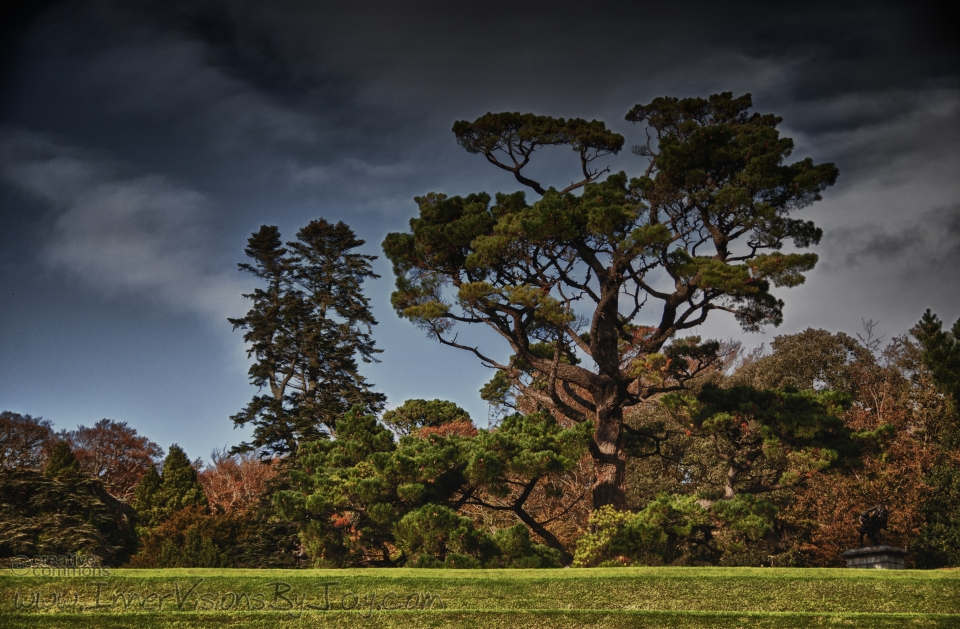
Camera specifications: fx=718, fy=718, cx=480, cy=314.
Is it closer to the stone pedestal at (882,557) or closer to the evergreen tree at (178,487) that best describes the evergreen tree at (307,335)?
the evergreen tree at (178,487)

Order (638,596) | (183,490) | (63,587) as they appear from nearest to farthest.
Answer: (63,587) < (638,596) < (183,490)

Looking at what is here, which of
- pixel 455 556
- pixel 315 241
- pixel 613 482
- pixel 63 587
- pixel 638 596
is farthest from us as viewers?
pixel 315 241

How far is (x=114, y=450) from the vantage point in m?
31.3

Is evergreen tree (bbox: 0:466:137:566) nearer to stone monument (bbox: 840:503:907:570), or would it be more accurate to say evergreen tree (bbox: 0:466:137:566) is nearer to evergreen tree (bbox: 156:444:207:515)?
evergreen tree (bbox: 156:444:207:515)

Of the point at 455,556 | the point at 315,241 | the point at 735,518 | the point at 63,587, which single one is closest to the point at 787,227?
the point at 735,518

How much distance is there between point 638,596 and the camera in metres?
8.12

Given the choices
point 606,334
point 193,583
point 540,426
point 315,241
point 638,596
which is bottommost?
point 638,596

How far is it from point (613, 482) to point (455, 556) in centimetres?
432

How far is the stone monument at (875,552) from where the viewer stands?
11352mm

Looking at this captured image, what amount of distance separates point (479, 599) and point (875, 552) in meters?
7.34

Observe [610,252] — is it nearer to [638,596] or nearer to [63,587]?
[638,596]

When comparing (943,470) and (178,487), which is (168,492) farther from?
(943,470)

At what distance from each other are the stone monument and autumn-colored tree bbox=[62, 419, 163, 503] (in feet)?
89.0

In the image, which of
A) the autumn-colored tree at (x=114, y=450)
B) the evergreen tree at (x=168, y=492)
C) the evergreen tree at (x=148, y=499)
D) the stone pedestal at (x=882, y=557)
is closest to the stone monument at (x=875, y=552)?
the stone pedestal at (x=882, y=557)
